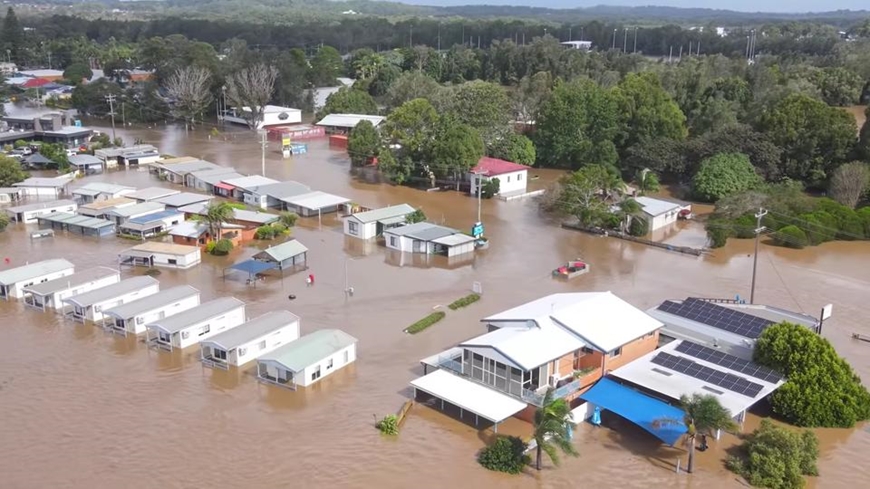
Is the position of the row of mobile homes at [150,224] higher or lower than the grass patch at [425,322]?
higher

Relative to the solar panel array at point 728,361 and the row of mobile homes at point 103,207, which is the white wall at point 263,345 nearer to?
the solar panel array at point 728,361

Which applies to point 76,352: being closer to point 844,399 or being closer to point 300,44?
point 844,399

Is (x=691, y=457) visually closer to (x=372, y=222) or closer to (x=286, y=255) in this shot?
(x=286, y=255)

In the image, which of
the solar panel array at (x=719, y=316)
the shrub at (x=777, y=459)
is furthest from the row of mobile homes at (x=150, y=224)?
the shrub at (x=777, y=459)

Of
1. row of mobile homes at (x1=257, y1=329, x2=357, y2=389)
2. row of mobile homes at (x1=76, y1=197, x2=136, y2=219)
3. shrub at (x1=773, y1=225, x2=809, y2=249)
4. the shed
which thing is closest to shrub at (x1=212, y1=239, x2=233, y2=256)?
the shed

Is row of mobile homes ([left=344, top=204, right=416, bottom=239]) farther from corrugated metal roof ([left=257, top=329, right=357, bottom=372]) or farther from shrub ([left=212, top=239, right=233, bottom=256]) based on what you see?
corrugated metal roof ([left=257, top=329, right=357, bottom=372])

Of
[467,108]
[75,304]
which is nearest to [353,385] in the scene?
[75,304]
